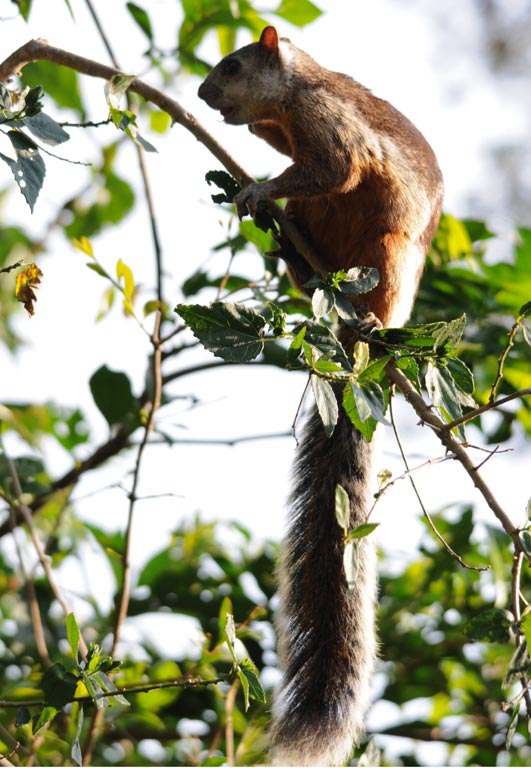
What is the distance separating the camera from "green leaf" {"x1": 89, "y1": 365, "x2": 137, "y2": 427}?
3121 mm

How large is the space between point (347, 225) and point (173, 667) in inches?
60.7

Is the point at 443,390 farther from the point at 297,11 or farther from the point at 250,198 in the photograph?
the point at 297,11

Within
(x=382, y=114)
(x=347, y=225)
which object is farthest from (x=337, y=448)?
(x=382, y=114)

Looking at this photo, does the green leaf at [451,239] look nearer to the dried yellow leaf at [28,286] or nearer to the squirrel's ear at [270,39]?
the squirrel's ear at [270,39]

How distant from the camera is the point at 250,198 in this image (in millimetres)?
2791

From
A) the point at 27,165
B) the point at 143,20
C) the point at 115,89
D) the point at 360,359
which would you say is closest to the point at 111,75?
the point at 115,89

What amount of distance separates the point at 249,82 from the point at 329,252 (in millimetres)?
741

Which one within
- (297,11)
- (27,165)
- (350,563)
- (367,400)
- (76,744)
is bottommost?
(76,744)

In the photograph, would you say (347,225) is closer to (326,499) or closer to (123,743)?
(326,499)

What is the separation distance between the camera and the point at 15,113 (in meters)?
1.81

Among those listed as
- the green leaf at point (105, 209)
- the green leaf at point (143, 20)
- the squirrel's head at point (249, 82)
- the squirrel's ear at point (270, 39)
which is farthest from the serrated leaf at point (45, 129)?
the green leaf at point (105, 209)

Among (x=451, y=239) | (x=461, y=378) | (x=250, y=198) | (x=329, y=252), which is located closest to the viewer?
(x=461, y=378)

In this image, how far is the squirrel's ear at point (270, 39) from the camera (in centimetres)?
360

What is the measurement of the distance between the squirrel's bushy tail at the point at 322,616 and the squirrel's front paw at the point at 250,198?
656mm
